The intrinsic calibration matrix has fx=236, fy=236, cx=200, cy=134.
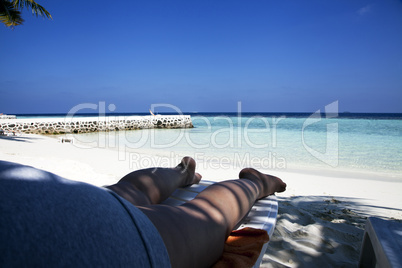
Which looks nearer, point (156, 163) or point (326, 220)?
point (326, 220)

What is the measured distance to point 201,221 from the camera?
0.96 m

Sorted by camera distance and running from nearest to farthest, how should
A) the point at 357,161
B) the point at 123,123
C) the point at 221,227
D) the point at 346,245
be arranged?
1. the point at 221,227
2. the point at 346,245
3. the point at 357,161
4. the point at 123,123

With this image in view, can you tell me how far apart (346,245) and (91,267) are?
1.83 meters

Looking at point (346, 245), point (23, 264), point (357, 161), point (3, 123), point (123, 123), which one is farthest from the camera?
point (123, 123)

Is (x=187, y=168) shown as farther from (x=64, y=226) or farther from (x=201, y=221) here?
(x=64, y=226)

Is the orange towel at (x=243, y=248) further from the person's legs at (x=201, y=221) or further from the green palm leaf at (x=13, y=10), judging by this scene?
the green palm leaf at (x=13, y=10)

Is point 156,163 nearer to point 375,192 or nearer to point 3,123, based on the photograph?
point 375,192

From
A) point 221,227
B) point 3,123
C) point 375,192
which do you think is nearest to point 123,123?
point 3,123

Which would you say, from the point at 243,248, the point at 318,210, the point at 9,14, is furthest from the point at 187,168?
the point at 9,14

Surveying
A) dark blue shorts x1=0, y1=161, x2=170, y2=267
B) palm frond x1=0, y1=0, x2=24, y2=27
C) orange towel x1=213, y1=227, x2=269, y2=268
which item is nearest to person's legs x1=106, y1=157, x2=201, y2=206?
orange towel x1=213, y1=227, x2=269, y2=268

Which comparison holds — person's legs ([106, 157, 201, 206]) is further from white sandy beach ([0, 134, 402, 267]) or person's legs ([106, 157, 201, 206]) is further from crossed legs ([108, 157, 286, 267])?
white sandy beach ([0, 134, 402, 267])

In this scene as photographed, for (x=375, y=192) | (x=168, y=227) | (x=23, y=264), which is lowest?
(x=375, y=192)

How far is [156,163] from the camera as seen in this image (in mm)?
5578

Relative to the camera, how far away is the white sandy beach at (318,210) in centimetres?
155
